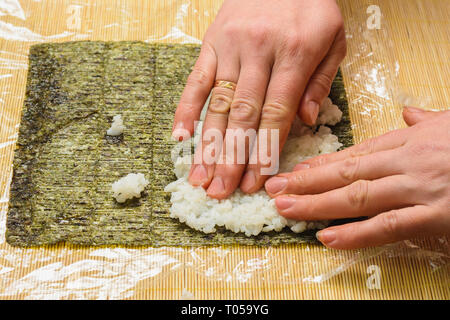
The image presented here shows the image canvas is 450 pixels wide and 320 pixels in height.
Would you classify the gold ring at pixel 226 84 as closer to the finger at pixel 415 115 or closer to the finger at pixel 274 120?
the finger at pixel 274 120

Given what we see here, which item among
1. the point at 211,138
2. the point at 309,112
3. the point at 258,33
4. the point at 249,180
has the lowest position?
the point at 249,180

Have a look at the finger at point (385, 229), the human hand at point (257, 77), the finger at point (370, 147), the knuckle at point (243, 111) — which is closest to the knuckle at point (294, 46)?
the human hand at point (257, 77)

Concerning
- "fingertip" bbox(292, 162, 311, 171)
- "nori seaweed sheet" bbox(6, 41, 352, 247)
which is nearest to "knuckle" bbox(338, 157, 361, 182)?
"fingertip" bbox(292, 162, 311, 171)

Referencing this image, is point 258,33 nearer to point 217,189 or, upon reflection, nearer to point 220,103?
point 220,103

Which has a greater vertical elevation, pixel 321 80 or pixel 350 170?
pixel 321 80

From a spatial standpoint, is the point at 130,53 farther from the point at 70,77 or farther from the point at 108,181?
the point at 108,181

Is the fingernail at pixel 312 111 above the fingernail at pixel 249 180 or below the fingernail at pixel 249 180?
above

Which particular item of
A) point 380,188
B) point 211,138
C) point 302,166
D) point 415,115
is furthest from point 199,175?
point 415,115
